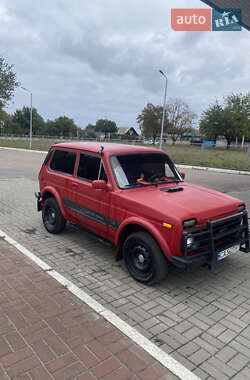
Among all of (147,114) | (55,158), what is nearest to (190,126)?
(147,114)

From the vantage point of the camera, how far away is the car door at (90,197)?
175 inches

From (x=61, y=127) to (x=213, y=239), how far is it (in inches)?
3894

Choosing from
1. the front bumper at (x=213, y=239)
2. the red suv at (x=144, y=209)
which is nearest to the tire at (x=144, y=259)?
the red suv at (x=144, y=209)

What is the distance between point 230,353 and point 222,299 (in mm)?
991

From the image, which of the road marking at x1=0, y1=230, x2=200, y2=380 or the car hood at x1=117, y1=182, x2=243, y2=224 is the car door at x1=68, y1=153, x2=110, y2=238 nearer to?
the car hood at x1=117, y1=182, x2=243, y2=224

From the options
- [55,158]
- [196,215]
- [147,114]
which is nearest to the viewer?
[196,215]

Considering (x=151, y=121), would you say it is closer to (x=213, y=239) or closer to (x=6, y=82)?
(x=6, y=82)

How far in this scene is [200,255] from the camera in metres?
3.56

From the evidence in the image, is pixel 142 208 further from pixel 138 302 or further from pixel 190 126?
pixel 190 126

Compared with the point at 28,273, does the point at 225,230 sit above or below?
above

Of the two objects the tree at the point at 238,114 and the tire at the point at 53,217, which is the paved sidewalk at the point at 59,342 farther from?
the tree at the point at 238,114

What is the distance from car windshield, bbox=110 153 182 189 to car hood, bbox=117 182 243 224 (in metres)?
0.20

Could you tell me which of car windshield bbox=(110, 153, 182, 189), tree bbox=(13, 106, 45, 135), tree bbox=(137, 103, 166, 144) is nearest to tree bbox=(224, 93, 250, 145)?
tree bbox=(137, 103, 166, 144)

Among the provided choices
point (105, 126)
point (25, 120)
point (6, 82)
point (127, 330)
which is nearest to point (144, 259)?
point (127, 330)
